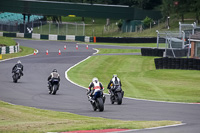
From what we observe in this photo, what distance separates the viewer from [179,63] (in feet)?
123

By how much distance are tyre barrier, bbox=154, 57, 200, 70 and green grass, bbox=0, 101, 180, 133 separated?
20047mm

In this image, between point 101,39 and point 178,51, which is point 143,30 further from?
point 178,51

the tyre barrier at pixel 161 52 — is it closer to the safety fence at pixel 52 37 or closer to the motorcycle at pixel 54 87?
the safety fence at pixel 52 37

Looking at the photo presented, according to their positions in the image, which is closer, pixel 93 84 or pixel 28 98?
pixel 93 84

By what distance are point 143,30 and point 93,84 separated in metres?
65.0

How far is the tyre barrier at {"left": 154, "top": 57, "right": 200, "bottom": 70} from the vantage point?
3678cm

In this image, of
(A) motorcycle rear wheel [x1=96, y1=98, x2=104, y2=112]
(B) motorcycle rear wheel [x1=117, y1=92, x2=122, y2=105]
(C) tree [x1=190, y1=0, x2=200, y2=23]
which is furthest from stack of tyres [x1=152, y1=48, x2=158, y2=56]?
(C) tree [x1=190, y1=0, x2=200, y2=23]

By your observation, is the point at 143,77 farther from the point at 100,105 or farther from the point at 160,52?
the point at 100,105

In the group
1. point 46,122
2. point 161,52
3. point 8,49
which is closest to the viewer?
point 46,122

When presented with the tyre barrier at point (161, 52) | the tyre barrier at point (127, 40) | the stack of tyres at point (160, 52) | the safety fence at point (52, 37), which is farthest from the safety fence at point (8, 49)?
the tyre barrier at point (127, 40)

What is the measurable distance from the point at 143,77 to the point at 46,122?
20.6m

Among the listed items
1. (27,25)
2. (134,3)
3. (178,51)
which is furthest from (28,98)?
(134,3)

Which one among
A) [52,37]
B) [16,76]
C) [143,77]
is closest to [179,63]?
[143,77]

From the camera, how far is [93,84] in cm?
1958
